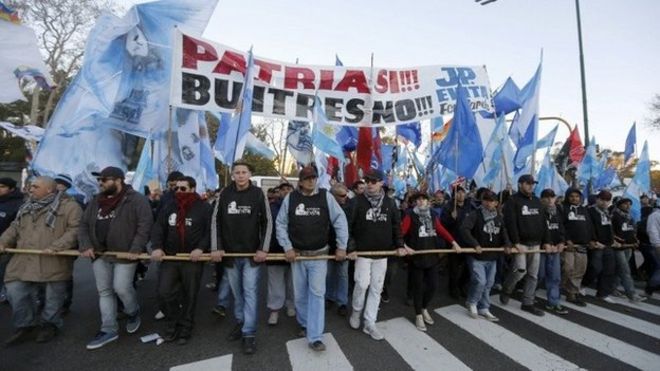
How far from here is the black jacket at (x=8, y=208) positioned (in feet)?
16.5

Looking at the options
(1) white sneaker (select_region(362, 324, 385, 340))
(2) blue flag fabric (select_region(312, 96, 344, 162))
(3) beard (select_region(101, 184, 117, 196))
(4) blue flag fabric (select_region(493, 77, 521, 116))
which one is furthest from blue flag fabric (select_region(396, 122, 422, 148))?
(3) beard (select_region(101, 184, 117, 196))

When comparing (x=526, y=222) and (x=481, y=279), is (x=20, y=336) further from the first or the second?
(x=526, y=222)

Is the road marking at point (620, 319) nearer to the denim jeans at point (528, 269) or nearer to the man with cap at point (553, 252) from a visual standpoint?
the man with cap at point (553, 252)

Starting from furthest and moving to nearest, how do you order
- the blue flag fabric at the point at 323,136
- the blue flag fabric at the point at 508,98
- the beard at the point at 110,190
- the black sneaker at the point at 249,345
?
1. the blue flag fabric at the point at 508,98
2. the blue flag fabric at the point at 323,136
3. the beard at the point at 110,190
4. the black sneaker at the point at 249,345

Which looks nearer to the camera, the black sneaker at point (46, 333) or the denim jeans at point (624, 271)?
the black sneaker at point (46, 333)

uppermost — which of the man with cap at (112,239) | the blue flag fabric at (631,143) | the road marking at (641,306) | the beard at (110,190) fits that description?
the blue flag fabric at (631,143)

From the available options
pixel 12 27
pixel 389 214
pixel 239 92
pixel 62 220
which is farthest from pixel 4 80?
pixel 389 214

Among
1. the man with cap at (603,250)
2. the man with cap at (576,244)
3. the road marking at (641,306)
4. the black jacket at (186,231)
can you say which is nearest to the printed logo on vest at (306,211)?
the black jacket at (186,231)

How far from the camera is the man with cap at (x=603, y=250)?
645 centimetres

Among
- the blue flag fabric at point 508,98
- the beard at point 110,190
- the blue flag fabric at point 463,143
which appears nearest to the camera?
the beard at point 110,190

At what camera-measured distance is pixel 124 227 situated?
4379mm

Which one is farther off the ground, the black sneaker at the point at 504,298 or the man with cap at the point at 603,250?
the man with cap at the point at 603,250

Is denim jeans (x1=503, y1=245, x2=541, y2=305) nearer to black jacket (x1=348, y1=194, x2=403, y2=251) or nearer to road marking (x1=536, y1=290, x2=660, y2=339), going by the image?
road marking (x1=536, y1=290, x2=660, y2=339)

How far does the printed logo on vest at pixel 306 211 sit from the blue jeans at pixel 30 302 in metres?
3.28
